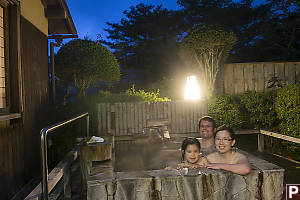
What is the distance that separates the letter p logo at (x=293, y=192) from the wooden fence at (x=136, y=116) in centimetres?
310

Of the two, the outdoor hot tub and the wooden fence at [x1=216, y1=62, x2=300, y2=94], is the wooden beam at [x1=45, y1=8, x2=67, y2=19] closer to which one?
the outdoor hot tub

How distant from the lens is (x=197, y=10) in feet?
49.7

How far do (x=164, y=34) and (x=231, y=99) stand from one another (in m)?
10.3

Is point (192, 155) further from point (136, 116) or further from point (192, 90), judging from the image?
point (192, 90)

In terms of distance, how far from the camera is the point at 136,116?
6.05 meters

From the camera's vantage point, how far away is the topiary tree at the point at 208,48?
733 cm

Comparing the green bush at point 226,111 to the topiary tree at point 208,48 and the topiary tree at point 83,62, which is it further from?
the topiary tree at point 83,62

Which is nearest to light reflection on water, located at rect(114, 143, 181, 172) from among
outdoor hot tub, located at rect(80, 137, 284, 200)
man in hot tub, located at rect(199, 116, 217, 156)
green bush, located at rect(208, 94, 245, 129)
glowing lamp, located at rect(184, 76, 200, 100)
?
man in hot tub, located at rect(199, 116, 217, 156)

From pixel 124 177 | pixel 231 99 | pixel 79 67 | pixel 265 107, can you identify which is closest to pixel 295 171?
pixel 265 107

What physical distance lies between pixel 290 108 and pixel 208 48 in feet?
10.8

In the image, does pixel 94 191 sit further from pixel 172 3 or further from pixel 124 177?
pixel 172 3

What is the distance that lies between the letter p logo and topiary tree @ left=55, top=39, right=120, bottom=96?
565 centimetres

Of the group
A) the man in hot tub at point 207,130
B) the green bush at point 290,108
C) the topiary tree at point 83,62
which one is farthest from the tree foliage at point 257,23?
the man in hot tub at point 207,130

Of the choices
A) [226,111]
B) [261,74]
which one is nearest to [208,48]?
[261,74]
